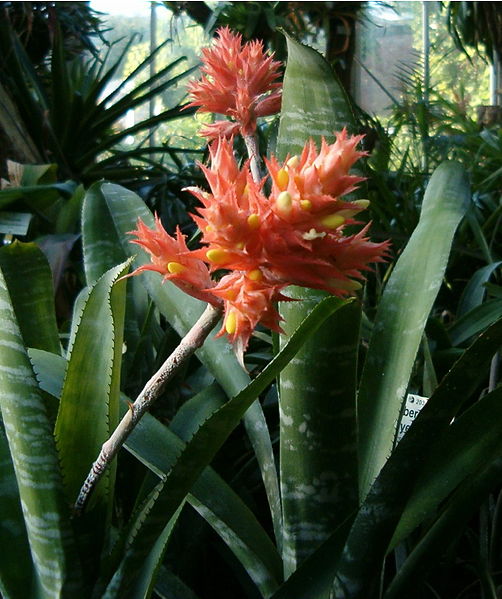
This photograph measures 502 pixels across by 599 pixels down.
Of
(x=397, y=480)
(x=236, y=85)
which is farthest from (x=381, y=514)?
(x=236, y=85)

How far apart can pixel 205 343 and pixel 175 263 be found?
279 millimetres

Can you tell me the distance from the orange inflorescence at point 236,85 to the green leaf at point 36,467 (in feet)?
0.80

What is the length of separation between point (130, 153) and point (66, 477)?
1.77m

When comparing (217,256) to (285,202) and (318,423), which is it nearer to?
(285,202)

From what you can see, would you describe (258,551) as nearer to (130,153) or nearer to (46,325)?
(46,325)

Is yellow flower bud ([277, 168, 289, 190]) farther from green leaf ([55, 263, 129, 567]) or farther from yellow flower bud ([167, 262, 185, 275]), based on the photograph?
green leaf ([55, 263, 129, 567])

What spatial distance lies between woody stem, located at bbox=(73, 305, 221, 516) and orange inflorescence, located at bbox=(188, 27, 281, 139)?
243 millimetres

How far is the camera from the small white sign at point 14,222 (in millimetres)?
1209

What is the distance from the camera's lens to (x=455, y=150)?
1.82 metres

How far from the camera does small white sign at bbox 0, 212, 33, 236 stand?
121 cm

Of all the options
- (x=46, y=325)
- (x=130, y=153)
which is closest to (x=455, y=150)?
(x=130, y=153)

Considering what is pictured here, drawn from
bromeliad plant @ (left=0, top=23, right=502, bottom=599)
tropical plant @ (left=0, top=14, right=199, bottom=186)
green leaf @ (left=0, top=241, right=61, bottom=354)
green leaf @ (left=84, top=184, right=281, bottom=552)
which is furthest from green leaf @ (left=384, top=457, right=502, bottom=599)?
tropical plant @ (left=0, top=14, right=199, bottom=186)

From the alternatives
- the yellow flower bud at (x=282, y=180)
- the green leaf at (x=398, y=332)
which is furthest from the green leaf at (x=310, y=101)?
the yellow flower bud at (x=282, y=180)

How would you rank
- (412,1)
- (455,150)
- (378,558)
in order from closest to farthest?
(378,558), (455,150), (412,1)
